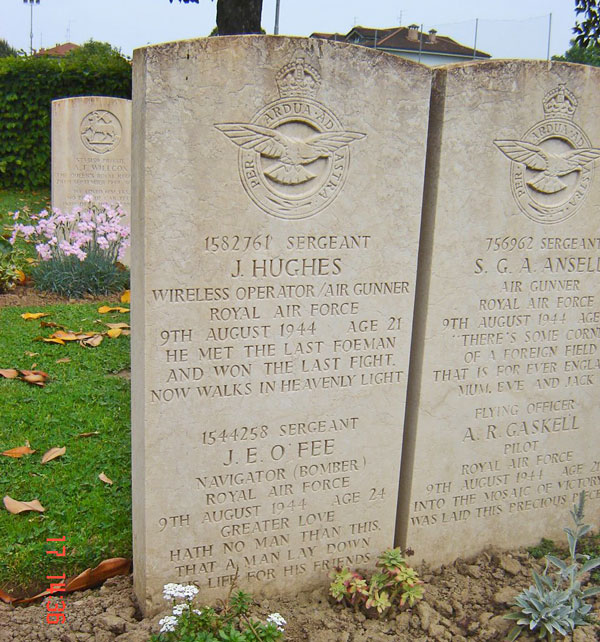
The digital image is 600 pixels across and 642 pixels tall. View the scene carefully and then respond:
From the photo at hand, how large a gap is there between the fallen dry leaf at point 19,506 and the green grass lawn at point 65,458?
0.02 m

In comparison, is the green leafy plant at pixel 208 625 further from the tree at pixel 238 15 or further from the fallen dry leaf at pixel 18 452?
the tree at pixel 238 15

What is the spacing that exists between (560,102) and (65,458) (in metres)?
3.12

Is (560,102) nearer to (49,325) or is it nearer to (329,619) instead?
(329,619)

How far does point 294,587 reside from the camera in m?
3.08

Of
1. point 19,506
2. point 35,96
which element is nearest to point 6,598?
point 19,506

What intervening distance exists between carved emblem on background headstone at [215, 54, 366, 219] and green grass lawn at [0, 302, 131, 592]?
5.70ft

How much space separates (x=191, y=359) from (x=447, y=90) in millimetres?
1531

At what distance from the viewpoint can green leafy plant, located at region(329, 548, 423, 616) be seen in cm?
291

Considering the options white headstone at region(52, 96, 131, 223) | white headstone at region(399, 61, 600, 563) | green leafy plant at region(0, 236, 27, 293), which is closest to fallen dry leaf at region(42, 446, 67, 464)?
white headstone at region(399, 61, 600, 563)

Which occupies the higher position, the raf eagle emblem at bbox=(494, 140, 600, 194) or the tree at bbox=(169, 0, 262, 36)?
the tree at bbox=(169, 0, 262, 36)

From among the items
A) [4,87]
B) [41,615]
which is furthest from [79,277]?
[4,87]

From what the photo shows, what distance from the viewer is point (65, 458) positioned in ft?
12.7

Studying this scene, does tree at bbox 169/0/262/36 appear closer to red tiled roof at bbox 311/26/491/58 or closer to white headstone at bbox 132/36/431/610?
white headstone at bbox 132/36/431/610

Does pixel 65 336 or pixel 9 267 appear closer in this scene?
pixel 65 336
